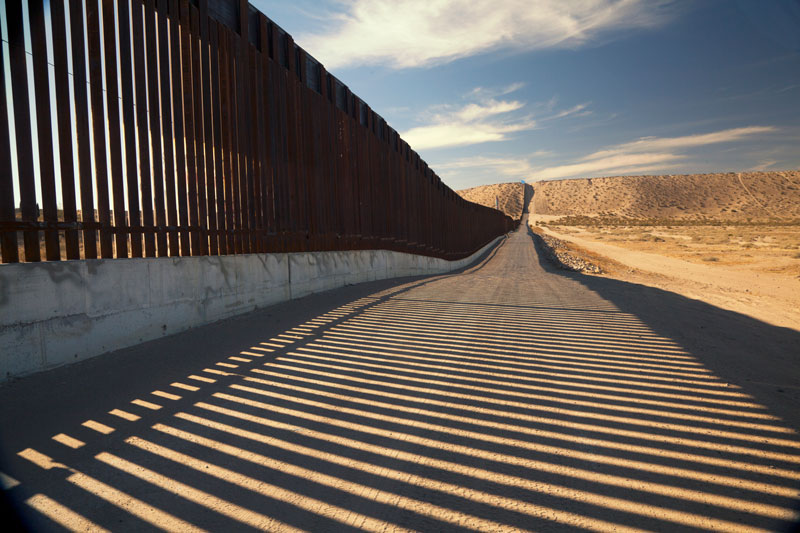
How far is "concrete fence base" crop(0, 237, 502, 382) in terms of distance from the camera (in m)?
3.71

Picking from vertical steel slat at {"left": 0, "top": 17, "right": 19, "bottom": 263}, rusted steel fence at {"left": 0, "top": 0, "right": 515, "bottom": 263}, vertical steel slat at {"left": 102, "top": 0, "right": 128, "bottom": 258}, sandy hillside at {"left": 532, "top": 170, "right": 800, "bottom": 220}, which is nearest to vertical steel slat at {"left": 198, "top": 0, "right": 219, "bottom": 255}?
rusted steel fence at {"left": 0, "top": 0, "right": 515, "bottom": 263}

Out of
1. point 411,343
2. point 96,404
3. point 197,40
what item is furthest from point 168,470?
point 197,40

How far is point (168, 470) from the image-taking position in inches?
100

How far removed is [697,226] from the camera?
7550 cm

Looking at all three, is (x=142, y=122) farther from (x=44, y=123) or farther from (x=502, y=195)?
(x=502, y=195)

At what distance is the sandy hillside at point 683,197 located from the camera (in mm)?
121312

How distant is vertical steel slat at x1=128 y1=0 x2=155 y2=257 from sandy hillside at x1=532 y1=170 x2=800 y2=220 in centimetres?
13057

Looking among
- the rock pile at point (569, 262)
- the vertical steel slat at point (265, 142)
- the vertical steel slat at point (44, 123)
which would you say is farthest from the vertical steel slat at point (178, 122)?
the rock pile at point (569, 262)

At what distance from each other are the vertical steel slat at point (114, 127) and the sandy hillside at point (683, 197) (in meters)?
131

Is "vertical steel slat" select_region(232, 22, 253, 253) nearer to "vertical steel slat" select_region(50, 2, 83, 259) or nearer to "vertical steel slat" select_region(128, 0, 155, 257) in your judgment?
"vertical steel slat" select_region(128, 0, 155, 257)

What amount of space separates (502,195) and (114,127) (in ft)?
585

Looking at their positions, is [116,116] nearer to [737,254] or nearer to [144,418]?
[144,418]

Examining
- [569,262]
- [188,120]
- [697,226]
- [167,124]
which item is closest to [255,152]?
[188,120]

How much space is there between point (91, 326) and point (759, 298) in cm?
1495
